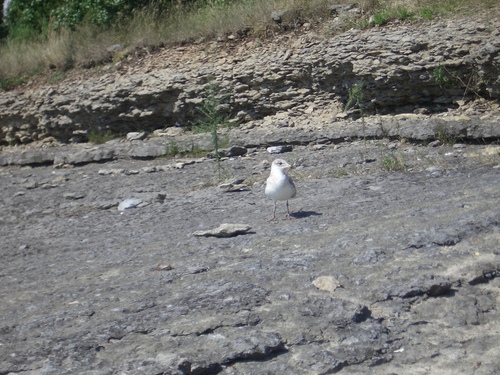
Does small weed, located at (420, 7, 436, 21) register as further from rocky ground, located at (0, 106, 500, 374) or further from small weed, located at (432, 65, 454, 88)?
rocky ground, located at (0, 106, 500, 374)

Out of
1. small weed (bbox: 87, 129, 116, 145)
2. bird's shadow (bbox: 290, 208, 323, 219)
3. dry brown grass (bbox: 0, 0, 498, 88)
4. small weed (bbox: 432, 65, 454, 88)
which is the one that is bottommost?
small weed (bbox: 87, 129, 116, 145)

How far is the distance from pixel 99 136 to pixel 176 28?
2.70 m

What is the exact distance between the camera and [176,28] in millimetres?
14375

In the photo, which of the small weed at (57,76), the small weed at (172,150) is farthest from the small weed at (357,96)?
the small weed at (57,76)

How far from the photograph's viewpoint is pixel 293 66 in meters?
12.0

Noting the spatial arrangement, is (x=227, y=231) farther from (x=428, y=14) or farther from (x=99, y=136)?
(x=99, y=136)

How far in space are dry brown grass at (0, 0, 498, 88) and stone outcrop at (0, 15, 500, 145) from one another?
36cm

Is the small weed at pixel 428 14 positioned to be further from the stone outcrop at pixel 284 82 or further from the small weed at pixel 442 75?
the small weed at pixel 442 75

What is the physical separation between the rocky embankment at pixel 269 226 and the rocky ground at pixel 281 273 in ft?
0.06

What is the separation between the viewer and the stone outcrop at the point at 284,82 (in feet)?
34.2

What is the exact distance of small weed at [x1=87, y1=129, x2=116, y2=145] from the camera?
47.2 ft

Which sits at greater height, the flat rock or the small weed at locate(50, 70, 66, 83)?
the small weed at locate(50, 70, 66, 83)

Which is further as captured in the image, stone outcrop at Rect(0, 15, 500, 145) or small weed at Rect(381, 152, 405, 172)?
stone outcrop at Rect(0, 15, 500, 145)

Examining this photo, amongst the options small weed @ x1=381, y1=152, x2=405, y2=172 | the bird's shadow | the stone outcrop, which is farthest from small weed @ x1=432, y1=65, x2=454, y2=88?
the bird's shadow
